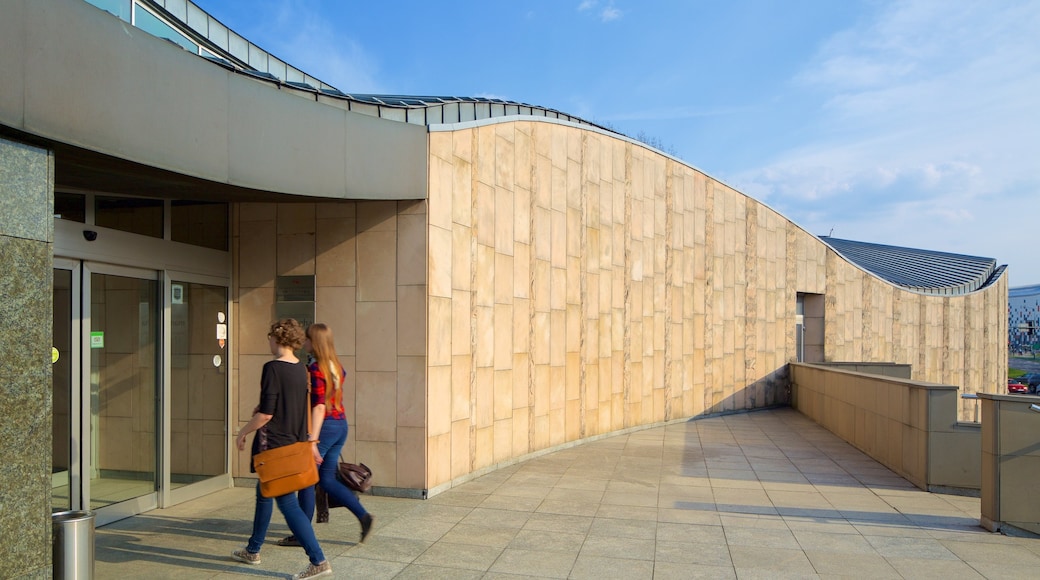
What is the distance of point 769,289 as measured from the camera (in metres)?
20.4

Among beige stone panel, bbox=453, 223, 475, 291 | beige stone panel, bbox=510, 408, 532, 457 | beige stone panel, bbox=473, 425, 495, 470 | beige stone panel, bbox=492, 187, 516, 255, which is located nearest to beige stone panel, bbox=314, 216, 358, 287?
beige stone panel, bbox=453, 223, 475, 291

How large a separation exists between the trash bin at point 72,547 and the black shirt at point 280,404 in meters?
1.22

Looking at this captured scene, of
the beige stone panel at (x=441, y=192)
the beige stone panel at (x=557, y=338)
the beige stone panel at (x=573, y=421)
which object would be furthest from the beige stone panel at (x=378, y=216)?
the beige stone panel at (x=573, y=421)

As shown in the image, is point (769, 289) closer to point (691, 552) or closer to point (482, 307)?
point (482, 307)

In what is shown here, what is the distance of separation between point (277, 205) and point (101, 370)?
277 cm

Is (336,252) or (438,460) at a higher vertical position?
(336,252)

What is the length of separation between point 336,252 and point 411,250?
0.92 meters

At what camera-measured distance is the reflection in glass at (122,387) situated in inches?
295

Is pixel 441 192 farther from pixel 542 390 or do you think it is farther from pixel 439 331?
pixel 542 390

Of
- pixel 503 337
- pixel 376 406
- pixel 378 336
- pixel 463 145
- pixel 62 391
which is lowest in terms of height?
pixel 376 406

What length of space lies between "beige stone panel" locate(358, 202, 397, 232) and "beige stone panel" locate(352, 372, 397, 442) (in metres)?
1.66

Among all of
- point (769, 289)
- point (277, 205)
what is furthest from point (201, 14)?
point (769, 289)

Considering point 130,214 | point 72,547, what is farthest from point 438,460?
point 72,547

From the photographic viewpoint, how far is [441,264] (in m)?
9.27
